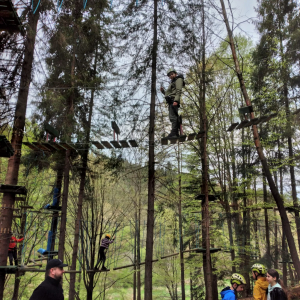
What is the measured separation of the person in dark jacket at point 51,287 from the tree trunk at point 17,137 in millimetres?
5073

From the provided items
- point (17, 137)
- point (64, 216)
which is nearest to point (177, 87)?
point (17, 137)

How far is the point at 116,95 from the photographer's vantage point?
8.06 metres

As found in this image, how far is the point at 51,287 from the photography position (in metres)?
2.47

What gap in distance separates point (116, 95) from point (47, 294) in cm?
647

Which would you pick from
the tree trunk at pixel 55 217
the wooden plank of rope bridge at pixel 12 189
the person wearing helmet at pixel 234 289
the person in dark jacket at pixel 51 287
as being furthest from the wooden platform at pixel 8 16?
the person wearing helmet at pixel 234 289

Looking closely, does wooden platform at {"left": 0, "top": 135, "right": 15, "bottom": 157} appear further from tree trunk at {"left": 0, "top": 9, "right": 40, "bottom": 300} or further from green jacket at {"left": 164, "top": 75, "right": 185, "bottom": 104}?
green jacket at {"left": 164, "top": 75, "right": 185, "bottom": 104}

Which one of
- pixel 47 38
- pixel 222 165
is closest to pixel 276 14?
pixel 222 165

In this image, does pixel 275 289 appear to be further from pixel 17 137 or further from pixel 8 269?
pixel 17 137

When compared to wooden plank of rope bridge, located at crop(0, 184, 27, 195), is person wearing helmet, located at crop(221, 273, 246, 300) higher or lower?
lower

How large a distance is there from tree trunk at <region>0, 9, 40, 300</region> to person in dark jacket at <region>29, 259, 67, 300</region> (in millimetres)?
5073

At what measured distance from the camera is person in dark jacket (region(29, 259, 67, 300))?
239 centimetres

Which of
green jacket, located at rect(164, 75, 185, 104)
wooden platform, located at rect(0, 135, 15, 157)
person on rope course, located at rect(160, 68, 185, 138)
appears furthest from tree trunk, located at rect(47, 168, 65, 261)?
green jacket, located at rect(164, 75, 185, 104)

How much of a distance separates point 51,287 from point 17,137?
5848 mm

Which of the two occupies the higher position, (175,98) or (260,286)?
(175,98)
